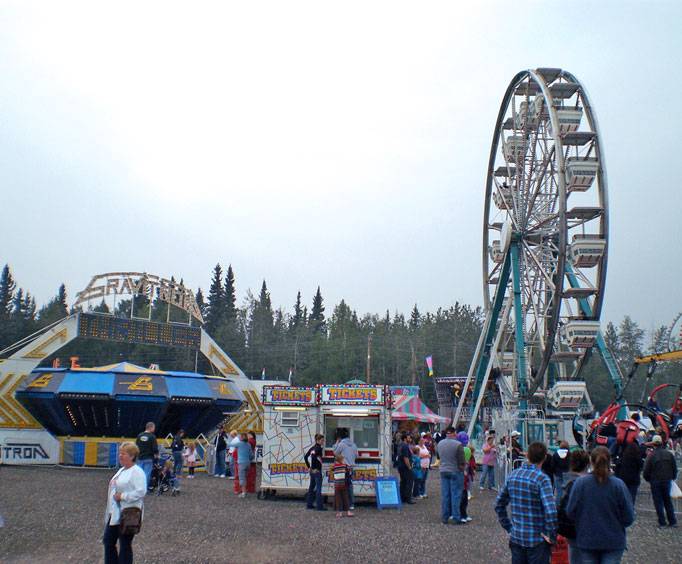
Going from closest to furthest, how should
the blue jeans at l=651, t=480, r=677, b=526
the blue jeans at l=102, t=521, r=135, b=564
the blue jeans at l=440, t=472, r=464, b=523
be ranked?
the blue jeans at l=102, t=521, r=135, b=564
the blue jeans at l=651, t=480, r=677, b=526
the blue jeans at l=440, t=472, r=464, b=523

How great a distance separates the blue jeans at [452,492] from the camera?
11.9 metres

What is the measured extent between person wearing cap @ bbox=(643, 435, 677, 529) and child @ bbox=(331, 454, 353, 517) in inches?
203

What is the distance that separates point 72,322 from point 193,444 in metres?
7.01

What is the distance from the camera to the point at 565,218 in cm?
2323

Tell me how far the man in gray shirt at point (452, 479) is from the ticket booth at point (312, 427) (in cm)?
323

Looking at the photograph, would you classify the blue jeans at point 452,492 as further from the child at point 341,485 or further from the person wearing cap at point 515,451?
the person wearing cap at point 515,451

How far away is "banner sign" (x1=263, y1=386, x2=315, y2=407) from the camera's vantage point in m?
15.6

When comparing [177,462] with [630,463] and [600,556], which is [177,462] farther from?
[600,556]

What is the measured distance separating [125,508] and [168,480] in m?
10.4

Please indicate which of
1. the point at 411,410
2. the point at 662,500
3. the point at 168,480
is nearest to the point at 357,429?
the point at 168,480

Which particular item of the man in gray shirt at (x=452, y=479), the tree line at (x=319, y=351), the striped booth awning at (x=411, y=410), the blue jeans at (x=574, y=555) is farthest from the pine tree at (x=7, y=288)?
the blue jeans at (x=574, y=555)

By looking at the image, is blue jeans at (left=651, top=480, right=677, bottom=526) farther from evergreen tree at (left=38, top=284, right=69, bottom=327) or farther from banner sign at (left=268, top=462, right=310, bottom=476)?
evergreen tree at (left=38, top=284, right=69, bottom=327)

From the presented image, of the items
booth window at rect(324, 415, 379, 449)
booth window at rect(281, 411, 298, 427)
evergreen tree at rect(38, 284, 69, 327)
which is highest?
evergreen tree at rect(38, 284, 69, 327)

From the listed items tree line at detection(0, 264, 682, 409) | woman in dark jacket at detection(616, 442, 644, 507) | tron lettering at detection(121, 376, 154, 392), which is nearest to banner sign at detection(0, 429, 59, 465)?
tron lettering at detection(121, 376, 154, 392)
